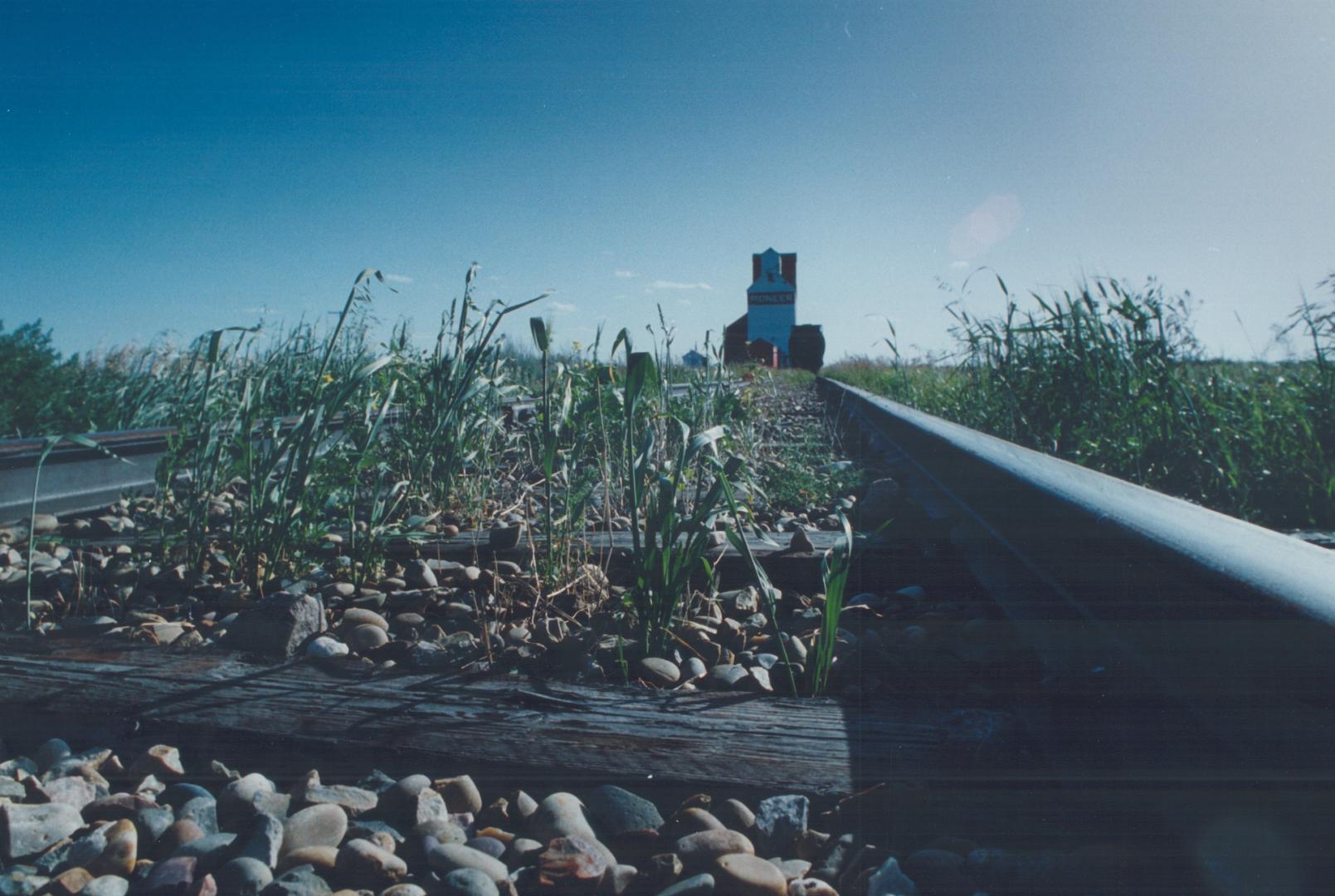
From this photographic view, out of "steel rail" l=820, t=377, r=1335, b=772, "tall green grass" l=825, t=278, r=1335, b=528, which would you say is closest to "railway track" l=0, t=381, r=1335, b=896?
"steel rail" l=820, t=377, r=1335, b=772

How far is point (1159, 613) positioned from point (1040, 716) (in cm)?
33

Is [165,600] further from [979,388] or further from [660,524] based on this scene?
[979,388]

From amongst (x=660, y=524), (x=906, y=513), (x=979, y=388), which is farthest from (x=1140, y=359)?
(x=660, y=524)

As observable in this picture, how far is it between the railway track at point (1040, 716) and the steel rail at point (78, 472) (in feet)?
6.42

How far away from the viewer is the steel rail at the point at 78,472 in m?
3.24

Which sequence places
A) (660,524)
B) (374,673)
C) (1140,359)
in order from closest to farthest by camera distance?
(374,673)
(660,524)
(1140,359)

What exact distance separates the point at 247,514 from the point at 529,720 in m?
1.37

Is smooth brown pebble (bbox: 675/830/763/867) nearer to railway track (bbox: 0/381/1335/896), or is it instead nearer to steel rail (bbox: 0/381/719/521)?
railway track (bbox: 0/381/1335/896)

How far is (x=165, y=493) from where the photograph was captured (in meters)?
2.43

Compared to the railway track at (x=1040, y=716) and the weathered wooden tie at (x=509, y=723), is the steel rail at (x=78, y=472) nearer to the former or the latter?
the weathered wooden tie at (x=509, y=723)

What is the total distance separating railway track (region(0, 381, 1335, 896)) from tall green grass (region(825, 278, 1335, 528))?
63.6 inches

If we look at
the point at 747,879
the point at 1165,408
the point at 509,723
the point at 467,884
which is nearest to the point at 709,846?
the point at 747,879

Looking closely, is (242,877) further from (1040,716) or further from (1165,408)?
(1165,408)

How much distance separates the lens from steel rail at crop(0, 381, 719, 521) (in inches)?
127
